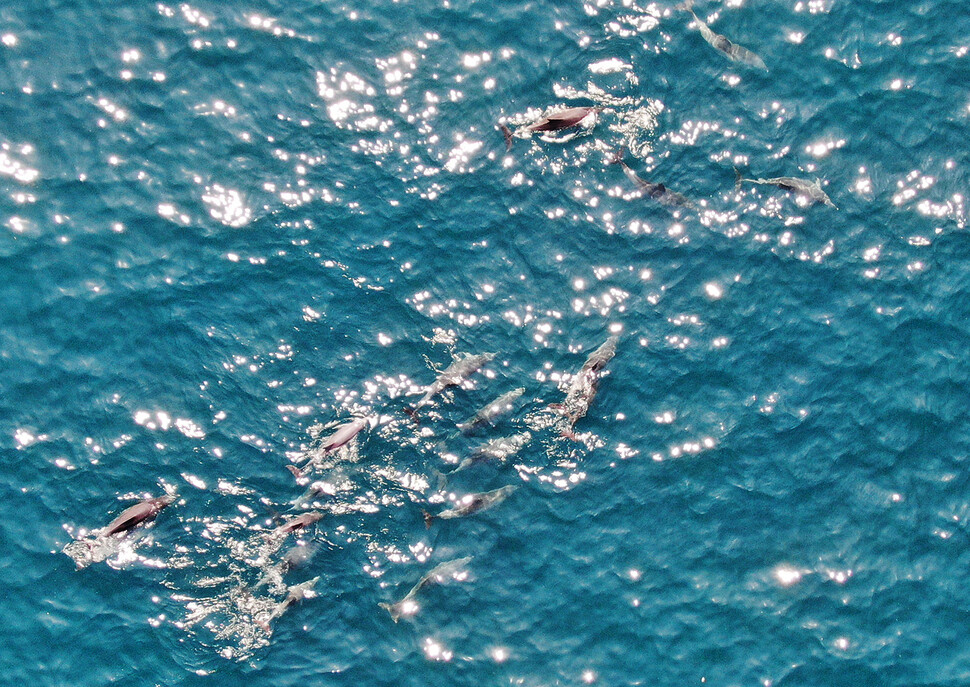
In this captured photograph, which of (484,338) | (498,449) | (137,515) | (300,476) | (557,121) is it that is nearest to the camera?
(137,515)

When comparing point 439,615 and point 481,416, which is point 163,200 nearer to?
point 481,416

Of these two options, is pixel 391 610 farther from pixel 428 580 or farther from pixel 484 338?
pixel 484 338

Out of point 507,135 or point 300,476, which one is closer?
point 300,476

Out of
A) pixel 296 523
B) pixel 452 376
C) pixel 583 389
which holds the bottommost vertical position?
pixel 296 523

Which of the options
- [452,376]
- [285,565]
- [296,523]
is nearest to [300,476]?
[296,523]

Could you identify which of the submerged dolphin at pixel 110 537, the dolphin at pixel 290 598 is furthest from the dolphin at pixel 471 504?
the submerged dolphin at pixel 110 537

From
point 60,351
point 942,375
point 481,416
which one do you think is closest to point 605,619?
point 481,416
